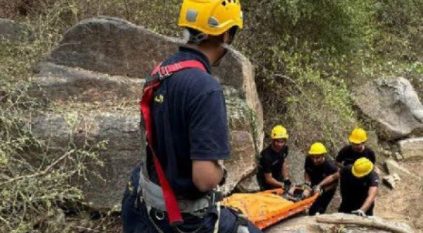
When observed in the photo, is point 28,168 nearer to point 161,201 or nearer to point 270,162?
point 161,201

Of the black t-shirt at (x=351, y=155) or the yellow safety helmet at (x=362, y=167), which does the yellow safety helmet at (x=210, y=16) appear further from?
the black t-shirt at (x=351, y=155)

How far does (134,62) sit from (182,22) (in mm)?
3930

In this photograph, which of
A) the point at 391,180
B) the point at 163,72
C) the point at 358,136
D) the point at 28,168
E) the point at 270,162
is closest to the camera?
the point at 163,72

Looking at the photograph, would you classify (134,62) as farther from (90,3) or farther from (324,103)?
(324,103)

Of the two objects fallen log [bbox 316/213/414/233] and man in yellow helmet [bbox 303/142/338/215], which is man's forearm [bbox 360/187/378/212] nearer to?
man in yellow helmet [bbox 303/142/338/215]

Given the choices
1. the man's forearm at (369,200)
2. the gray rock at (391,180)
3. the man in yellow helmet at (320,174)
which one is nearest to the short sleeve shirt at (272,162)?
the man in yellow helmet at (320,174)

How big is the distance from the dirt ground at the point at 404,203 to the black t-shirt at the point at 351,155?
1.02m

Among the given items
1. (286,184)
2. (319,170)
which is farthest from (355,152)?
(286,184)

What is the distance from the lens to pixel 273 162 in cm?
698

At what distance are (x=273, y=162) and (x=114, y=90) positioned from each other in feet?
7.04

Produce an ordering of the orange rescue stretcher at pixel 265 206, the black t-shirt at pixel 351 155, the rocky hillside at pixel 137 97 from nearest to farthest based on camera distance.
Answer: the rocky hillside at pixel 137 97 → the orange rescue stretcher at pixel 265 206 → the black t-shirt at pixel 351 155

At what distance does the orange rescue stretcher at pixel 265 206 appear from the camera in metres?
5.44

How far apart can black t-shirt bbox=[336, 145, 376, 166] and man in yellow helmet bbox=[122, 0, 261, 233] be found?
489 centimetres

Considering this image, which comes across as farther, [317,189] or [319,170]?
[319,170]
